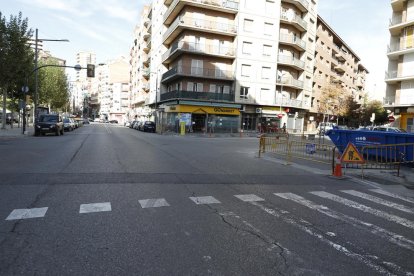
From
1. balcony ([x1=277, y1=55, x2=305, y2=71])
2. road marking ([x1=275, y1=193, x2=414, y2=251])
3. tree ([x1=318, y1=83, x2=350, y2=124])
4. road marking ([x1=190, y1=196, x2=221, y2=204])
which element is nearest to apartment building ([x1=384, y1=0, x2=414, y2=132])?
balcony ([x1=277, y1=55, x2=305, y2=71])

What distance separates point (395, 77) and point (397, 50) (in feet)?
9.18

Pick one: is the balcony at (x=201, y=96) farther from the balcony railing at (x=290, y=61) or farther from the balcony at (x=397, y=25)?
the balcony at (x=397, y=25)

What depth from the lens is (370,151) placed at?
14.6 metres

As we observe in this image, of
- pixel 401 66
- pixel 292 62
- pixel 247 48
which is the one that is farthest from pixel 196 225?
pixel 292 62

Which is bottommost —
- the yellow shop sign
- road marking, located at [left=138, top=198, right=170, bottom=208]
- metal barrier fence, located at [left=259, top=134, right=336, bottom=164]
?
road marking, located at [left=138, top=198, right=170, bottom=208]

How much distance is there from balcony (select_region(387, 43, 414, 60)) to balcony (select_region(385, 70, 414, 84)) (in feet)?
5.70

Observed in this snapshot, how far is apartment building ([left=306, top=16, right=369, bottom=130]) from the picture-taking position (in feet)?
191

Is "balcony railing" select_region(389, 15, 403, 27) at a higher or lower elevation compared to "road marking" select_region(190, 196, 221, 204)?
higher

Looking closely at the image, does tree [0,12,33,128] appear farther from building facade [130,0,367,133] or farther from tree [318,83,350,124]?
tree [318,83,350,124]

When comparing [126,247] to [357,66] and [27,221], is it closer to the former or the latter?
[27,221]

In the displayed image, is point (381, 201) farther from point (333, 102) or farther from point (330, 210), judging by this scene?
point (333, 102)

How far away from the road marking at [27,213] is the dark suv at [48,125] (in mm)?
24961

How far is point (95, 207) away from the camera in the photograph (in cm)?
601

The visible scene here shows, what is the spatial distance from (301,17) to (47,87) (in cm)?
4166
